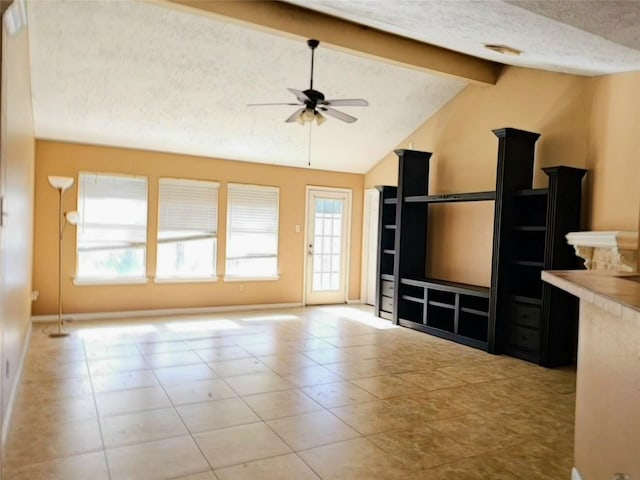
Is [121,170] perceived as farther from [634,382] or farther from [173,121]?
[634,382]

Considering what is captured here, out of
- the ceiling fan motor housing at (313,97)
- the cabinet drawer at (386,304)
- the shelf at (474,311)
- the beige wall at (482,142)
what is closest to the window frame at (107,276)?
the ceiling fan motor housing at (313,97)

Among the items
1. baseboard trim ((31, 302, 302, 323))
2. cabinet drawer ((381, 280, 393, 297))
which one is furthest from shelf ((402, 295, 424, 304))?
baseboard trim ((31, 302, 302, 323))

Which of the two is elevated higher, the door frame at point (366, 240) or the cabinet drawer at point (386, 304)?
the door frame at point (366, 240)

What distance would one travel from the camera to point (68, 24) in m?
4.26

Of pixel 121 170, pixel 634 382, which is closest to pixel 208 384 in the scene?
pixel 634 382

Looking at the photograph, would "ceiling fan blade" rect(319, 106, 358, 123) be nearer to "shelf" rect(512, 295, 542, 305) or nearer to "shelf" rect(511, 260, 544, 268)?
"shelf" rect(511, 260, 544, 268)

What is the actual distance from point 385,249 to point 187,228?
3083mm

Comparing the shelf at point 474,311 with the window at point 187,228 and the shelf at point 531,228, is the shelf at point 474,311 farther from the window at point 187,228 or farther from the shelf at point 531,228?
the window at point 187,228

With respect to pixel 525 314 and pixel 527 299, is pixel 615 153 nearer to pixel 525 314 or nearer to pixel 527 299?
pixel 527 299

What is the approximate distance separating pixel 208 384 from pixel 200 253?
3.65 m

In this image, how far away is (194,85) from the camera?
546 cm

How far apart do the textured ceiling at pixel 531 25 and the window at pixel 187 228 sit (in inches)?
157

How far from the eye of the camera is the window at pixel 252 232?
24.7 ft

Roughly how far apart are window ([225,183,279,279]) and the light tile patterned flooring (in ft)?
7.07
